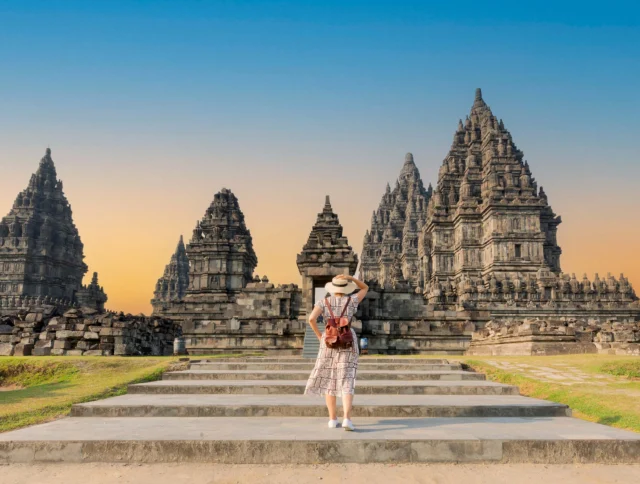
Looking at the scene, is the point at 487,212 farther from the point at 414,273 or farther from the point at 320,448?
the point at 320,448

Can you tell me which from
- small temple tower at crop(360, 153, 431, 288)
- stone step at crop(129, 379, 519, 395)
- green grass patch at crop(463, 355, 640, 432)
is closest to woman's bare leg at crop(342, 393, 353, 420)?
stone step at crop(129, 379, 519, 395)

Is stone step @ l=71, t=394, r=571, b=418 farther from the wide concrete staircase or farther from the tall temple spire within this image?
the tall temple spire

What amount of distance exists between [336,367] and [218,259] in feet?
140

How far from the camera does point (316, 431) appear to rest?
20.3 feet

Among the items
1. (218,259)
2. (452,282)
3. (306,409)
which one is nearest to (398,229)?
(452,282)

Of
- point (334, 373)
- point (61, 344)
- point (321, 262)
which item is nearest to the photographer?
point (334, 373)

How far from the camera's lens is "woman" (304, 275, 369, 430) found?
6500 millimetres

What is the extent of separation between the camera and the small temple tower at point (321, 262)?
22609 mm

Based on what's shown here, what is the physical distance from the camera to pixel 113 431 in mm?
6273

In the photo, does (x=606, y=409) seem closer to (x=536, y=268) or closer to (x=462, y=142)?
(x=536, y=268)

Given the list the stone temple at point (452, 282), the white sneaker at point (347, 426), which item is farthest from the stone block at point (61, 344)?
the white sneaker at point (347, 426)

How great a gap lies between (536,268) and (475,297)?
432 inches

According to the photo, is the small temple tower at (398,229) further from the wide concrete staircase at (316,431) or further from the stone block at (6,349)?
the wide concrete staircase at (316,431)

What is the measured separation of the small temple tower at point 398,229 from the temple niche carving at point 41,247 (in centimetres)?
3854
